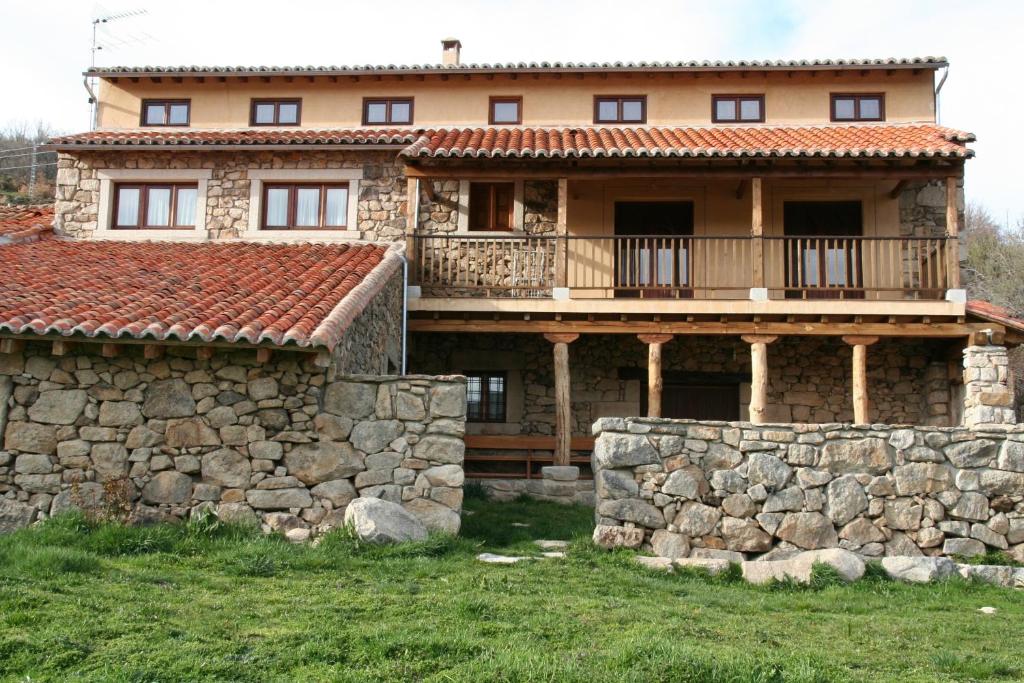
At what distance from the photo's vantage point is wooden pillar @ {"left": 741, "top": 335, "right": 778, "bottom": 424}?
13.4 meters

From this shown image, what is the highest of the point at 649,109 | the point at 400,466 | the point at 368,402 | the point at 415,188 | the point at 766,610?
the point at 649,109

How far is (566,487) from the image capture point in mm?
13250

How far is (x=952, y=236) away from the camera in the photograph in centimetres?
1346

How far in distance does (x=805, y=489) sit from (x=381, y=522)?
13.4 feet

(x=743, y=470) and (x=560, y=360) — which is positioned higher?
(x=560, y=360)

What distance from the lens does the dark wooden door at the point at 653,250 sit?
45.5 feet

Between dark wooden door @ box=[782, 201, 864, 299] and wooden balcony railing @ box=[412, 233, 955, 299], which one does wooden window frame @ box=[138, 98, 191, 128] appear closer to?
wooden balcony railing @ box=[412, 233, 955, 299]

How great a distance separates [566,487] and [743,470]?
4.50 metres

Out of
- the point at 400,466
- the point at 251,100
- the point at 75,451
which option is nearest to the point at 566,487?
the point at 400,466

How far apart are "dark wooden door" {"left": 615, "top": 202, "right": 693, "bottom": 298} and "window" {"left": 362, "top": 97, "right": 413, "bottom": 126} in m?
4.12

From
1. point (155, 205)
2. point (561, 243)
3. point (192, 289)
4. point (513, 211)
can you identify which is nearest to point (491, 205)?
point (513, 211)

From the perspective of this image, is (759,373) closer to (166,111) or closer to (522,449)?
(522,449)

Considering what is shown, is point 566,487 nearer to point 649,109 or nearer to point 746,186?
point 746,186

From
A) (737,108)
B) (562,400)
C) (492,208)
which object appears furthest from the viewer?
(737,108)
